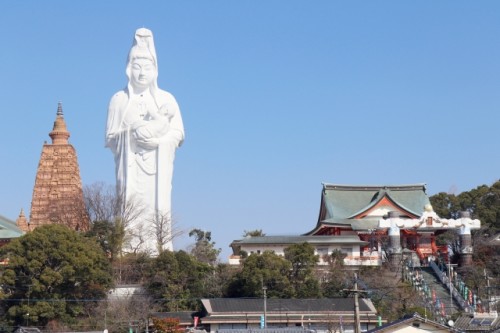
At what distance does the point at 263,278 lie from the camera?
3662cm

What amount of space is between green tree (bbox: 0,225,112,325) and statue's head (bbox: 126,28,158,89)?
1124 centimetres

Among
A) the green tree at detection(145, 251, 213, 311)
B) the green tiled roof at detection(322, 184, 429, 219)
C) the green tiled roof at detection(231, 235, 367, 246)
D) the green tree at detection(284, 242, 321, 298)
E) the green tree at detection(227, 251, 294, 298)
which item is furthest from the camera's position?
the green tiled roof at detection(322, 184, 429, 219)

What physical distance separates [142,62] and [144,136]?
3377 mm

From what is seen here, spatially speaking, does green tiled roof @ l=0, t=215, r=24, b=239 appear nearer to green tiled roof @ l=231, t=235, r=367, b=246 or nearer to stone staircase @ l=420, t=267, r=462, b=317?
green tiled roof @ l=231, t=235, r=367, b=246

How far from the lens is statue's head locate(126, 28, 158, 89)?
149 feet

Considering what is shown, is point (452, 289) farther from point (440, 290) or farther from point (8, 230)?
point (8, 230)

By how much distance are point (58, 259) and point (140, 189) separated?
412 inches

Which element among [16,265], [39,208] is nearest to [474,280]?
[16,265]

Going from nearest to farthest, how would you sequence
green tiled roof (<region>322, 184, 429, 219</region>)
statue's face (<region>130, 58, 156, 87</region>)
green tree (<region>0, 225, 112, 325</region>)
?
green tree (<region>0, 225, 112, 325</region>), statue's face (<region>130, 58, 156, 87</region>), green tiled roof (<region>322, 184, 429, 219</region>)

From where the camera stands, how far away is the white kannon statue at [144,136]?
44.3m

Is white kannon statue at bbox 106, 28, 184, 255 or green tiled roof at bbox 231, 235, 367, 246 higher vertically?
white kannon statue at bbox 106, 28, 184, 255

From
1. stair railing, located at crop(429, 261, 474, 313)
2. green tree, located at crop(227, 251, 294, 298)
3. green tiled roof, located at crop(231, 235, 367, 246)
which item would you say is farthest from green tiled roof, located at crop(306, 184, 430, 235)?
green tree, located at crop(227, 251, 294, 298)

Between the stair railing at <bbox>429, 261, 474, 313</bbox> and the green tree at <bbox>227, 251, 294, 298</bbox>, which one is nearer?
the green tree at <bbox>227, 251, 294, 298</bbox>

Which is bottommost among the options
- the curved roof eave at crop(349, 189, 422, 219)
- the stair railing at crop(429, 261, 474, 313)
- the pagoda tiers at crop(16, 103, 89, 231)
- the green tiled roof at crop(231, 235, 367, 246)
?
the stair railing at crop(429, 261, 474, 313)
